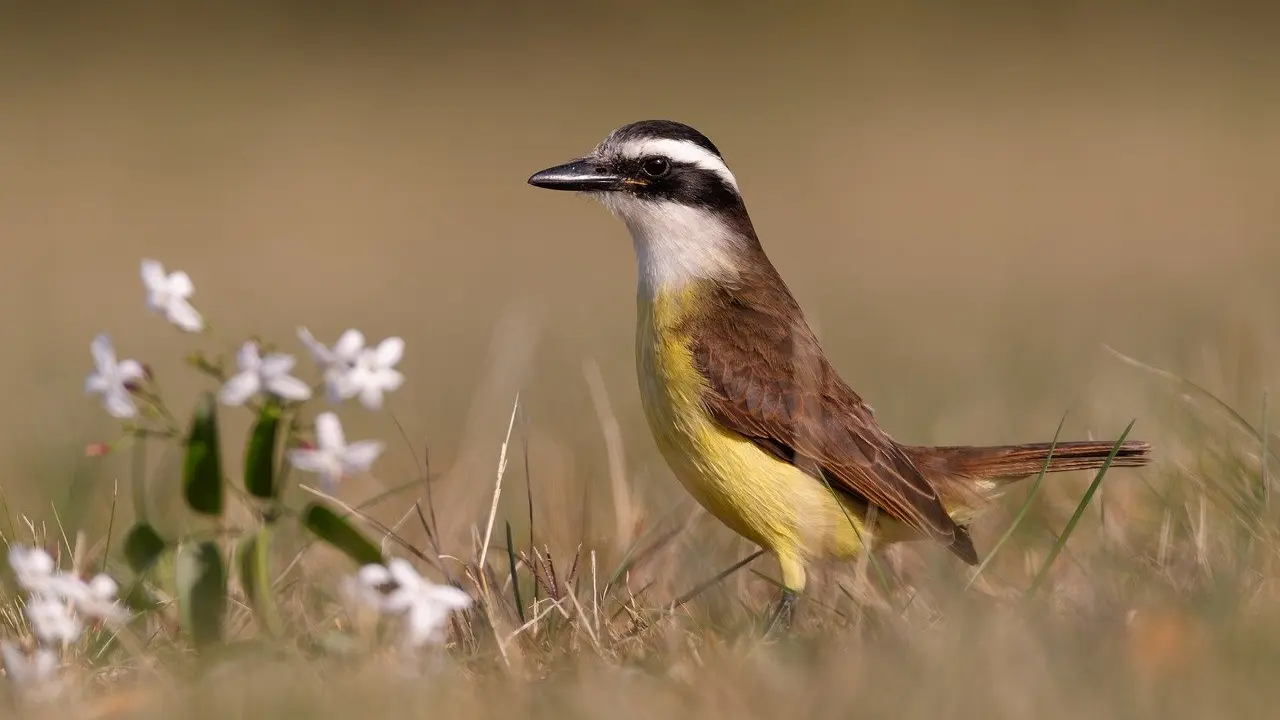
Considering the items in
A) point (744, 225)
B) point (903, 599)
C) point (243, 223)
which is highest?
point (744, 225)

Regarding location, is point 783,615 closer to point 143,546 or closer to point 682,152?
point 143,546

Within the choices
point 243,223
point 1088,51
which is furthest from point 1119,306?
point 1088,51

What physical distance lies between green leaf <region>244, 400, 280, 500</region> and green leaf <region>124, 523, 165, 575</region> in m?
0.40

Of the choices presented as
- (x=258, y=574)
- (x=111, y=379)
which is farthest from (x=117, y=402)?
(x=258, y=574)

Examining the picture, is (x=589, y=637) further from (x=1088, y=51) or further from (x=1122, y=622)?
(x=1088, y=51)

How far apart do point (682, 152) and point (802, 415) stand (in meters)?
1.37

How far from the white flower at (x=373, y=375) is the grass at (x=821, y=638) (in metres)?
0.71

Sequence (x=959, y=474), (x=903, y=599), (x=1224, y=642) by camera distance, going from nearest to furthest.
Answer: (x=1224, y=642), (x=903, y=599), (x=959, y=474)

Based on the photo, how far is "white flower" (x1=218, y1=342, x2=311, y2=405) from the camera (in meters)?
4.41

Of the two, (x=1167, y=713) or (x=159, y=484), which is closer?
(x=1167, y=713)

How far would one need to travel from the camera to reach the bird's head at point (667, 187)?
A: 22.2 ft

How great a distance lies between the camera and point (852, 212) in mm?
23125

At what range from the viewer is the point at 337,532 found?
4734mm

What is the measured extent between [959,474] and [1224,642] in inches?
111
